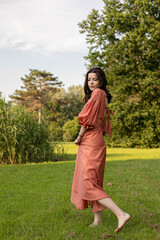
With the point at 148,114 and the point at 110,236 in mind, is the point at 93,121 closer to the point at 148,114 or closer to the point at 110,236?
the point at 110,236

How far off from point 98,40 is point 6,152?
1456 cm

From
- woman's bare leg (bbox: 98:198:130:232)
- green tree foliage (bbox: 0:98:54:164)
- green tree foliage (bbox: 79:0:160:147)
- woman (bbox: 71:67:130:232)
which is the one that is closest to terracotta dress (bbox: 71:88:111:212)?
woman (bbox: 71:67:130:232)

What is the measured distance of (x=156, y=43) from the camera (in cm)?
1798

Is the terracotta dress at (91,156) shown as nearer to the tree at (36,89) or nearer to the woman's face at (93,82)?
the woman's face at (93,82)

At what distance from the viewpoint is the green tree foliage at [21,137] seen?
8992 mm

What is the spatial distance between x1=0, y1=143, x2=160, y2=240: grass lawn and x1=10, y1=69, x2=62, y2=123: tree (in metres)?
33.3

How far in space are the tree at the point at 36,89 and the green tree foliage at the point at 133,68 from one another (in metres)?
20.9

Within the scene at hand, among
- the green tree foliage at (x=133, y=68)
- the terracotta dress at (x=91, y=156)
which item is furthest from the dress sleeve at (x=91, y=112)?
the green tree foliage at (x=133, y=68)

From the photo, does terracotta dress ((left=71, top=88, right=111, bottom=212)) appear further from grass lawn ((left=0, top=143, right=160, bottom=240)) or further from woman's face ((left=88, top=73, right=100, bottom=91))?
grass lawn ((left=0, top=143, right=160, bottom=240))

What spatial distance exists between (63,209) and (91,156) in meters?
1.28

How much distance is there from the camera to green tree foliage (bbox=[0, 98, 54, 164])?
8.99 metres

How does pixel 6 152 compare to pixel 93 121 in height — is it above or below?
below

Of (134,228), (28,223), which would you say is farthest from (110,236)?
(28,223)

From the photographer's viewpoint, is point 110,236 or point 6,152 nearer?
point 110,236
